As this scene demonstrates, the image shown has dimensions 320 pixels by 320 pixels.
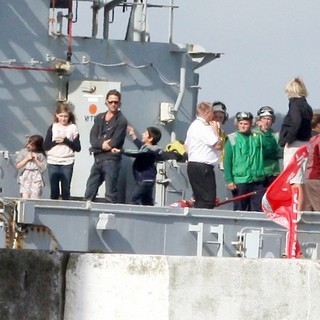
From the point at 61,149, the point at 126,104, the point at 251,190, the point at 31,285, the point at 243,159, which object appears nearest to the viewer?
the point at 31,285

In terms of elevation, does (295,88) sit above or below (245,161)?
above

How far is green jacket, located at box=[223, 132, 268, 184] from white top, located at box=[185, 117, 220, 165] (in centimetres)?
63

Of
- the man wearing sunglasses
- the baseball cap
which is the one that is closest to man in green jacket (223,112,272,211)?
the baseball cap

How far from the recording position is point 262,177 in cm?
1577

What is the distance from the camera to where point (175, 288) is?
862 centimetres

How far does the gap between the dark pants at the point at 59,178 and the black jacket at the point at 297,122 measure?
9.47ft

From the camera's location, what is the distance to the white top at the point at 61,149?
1595cm

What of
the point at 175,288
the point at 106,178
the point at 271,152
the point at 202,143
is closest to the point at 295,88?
the point at 202,143

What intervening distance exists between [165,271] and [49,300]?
74 cm

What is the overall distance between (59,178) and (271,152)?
2.48m

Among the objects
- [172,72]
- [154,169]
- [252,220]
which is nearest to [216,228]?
[252,220]

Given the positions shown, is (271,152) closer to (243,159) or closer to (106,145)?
(243,159)

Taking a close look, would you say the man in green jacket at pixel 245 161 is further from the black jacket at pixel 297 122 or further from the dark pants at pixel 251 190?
the black jacket at pixel 297 122

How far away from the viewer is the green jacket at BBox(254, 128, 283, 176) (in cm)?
1598
